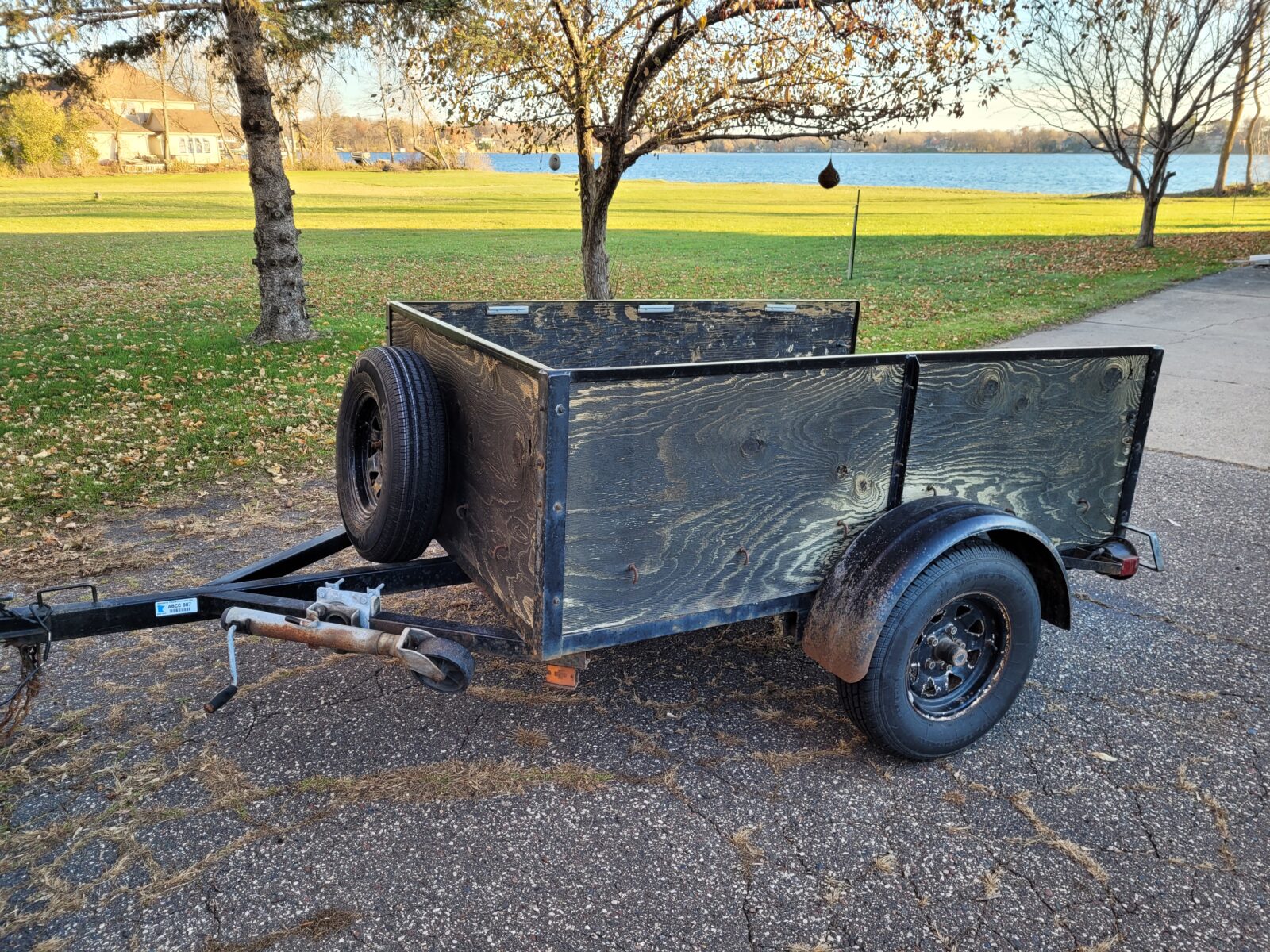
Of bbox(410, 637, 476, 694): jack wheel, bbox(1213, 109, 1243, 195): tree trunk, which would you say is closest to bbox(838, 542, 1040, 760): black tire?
bbox(410, 637, 476, 694): jack wheel

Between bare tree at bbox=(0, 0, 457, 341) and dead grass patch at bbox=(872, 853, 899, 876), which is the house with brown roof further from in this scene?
dead grass patch at bbox=(872, 853, 899, 876)

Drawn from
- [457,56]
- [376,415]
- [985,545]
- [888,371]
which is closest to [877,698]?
[985,545]

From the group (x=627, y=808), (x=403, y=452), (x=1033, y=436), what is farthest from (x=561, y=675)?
(x=1033, y=436)

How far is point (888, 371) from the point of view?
2912 mm

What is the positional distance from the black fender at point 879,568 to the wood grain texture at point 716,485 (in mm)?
83

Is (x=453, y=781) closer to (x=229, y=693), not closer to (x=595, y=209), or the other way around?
(x=229, y=693)

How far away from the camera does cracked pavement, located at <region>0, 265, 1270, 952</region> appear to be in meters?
2.47

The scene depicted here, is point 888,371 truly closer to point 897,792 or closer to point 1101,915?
point 897,792

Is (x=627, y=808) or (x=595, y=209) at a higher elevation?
(x=595, y=209)

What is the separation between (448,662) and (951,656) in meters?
1.70

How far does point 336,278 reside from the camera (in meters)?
19.0

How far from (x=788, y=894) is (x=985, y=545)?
4.36 ft

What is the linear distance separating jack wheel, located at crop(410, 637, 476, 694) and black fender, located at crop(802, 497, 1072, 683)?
3.71 ft

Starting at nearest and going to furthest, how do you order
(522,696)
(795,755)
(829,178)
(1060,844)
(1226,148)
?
(1060,844) → (795,755) → (522,696) → (829,178) → (1226,148)
